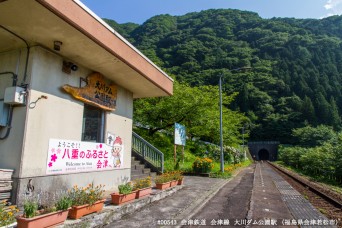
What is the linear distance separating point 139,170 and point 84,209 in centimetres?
684

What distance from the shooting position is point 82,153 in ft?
24.8

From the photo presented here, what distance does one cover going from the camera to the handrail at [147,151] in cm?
1334

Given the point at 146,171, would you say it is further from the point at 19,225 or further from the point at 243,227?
the point at 19,225

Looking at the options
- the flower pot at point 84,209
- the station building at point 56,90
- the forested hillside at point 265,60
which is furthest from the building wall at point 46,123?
the forested hillside at point 265,60

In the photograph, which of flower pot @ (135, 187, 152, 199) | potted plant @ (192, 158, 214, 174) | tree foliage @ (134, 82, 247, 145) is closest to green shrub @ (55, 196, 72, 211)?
flower pot @ (135, 187, 152, 199)

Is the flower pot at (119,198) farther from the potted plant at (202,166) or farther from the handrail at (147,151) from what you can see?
the potted plant at (202,166)

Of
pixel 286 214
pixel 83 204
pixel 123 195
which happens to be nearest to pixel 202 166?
pixel 286 214

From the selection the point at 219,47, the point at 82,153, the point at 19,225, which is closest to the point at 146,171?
the point at 82,153

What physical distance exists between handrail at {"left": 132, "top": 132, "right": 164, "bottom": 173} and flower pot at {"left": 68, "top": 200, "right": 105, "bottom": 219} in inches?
297

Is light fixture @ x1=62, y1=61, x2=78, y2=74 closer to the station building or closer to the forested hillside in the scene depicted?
the station building

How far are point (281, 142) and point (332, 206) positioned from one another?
84307 mm

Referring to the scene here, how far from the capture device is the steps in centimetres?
1151

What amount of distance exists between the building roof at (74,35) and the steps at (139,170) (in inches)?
179

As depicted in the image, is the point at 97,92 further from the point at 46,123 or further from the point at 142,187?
the point at 142,187
